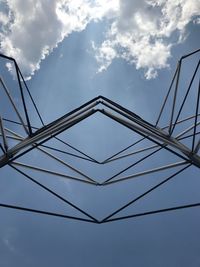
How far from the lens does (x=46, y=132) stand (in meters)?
12.6

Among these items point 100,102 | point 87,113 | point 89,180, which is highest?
point 100,102

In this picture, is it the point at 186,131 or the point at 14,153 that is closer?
the point at 14,153

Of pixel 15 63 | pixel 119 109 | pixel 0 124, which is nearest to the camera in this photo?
pixel 0 124

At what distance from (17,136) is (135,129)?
6049 mm

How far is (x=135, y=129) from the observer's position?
12391mm

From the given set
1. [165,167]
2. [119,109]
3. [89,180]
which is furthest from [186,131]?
[89,180]

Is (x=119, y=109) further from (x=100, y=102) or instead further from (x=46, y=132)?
(x=46, y=132)

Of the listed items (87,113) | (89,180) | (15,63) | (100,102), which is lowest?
(89,180)

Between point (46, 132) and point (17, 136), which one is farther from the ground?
point (17, 136)

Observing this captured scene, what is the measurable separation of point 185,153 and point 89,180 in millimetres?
4642

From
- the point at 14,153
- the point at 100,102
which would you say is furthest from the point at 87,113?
the point at 14,153

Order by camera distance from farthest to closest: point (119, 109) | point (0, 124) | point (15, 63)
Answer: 1. point (15, 63)
2. point (119, 109)
3. point (0, 124)

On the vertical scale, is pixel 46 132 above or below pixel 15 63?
below

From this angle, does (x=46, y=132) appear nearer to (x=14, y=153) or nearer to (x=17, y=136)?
(x=14, y=153)
